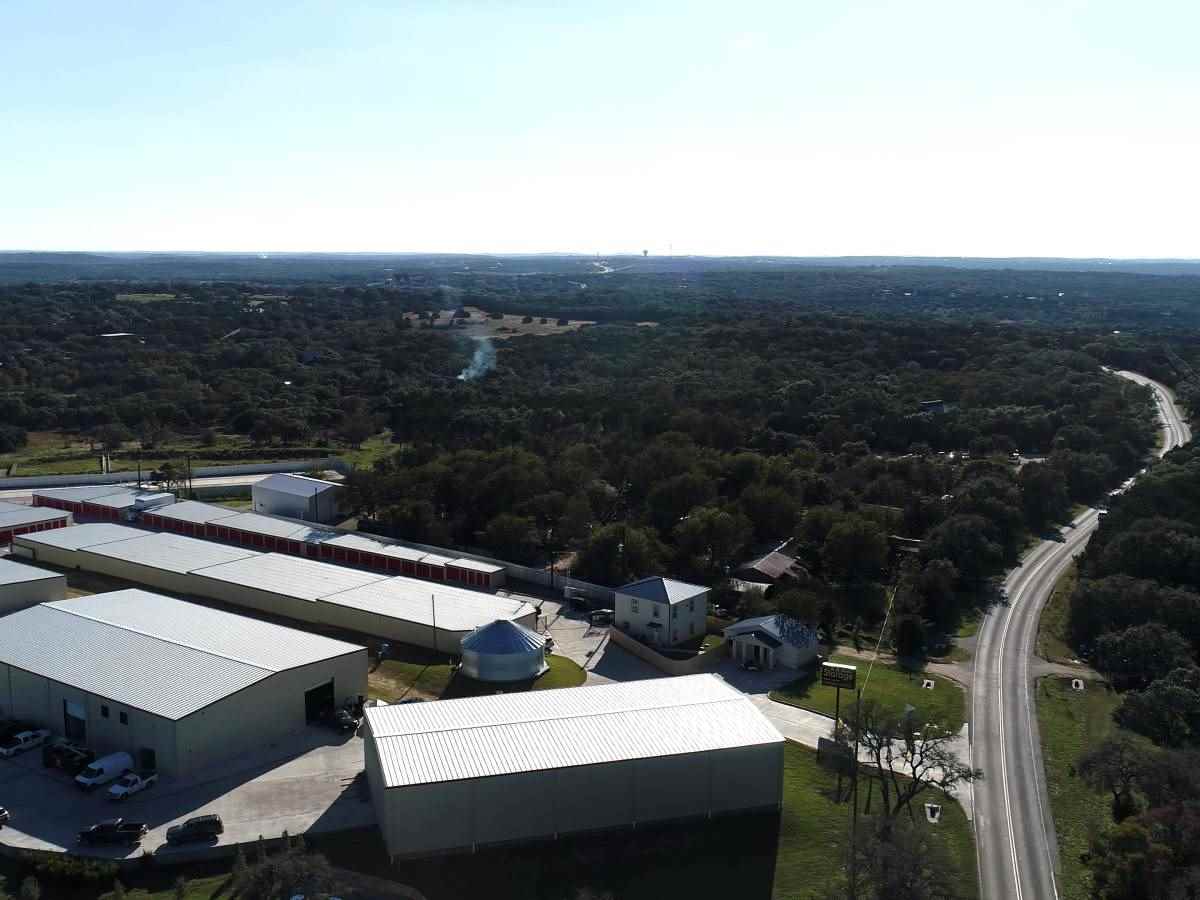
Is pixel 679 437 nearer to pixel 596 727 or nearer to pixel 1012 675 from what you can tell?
pixel 1012 675

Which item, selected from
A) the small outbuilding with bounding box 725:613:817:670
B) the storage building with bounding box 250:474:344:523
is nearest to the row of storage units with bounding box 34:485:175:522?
the storage building with bounding box 250:474:344:523

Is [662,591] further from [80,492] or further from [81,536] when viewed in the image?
[80,492]

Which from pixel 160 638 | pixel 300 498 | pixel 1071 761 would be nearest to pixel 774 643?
pixel 1071 761

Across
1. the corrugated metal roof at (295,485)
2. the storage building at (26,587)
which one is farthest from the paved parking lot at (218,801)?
the corrugated metal roof at (295,485)

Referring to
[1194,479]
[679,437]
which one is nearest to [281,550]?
[679,437]

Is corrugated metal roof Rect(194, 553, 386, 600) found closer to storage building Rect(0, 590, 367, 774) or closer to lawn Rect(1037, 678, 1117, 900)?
storage building Rect(0, 590, 367, 774)

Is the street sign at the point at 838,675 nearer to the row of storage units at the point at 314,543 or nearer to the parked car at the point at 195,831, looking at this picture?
the parked car at the point at 195,831
